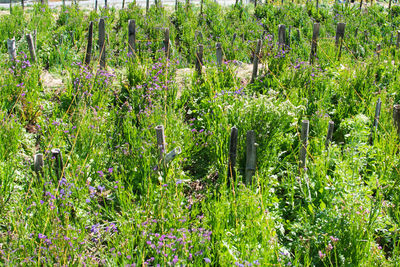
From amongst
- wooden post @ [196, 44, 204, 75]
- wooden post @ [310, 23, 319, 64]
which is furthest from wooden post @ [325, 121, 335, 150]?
wooden post @ [310, 23, 319, 64]

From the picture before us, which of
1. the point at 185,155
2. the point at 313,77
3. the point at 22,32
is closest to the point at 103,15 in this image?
the point at 22,32

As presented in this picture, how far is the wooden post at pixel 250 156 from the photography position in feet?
13.3

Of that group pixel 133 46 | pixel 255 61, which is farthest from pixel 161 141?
pixel 133 46

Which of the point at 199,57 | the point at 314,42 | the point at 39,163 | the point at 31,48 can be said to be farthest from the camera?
the point at 314,42

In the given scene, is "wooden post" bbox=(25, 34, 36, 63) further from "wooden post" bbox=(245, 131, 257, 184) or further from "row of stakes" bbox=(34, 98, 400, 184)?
"wooden post" bbox=(245, 131, 257, 184)

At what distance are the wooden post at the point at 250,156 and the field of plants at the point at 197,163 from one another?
0.01 meters

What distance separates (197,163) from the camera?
4797 millimetres

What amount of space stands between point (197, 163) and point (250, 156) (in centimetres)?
88

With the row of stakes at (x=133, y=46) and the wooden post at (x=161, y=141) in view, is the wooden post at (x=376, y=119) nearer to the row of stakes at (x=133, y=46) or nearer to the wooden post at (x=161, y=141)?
the row of stakes at (x=133, y=46)

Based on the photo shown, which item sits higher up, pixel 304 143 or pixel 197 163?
pixel 304 143

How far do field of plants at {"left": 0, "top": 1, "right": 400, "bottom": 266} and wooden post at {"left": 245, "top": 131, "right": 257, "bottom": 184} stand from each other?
0.01 m

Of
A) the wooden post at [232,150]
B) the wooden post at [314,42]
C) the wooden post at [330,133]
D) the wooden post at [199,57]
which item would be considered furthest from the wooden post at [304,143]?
the wooden post at [314,42]

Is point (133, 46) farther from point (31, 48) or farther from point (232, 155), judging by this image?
point (232, 155)

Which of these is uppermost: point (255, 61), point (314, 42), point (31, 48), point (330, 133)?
point (314, 42)
